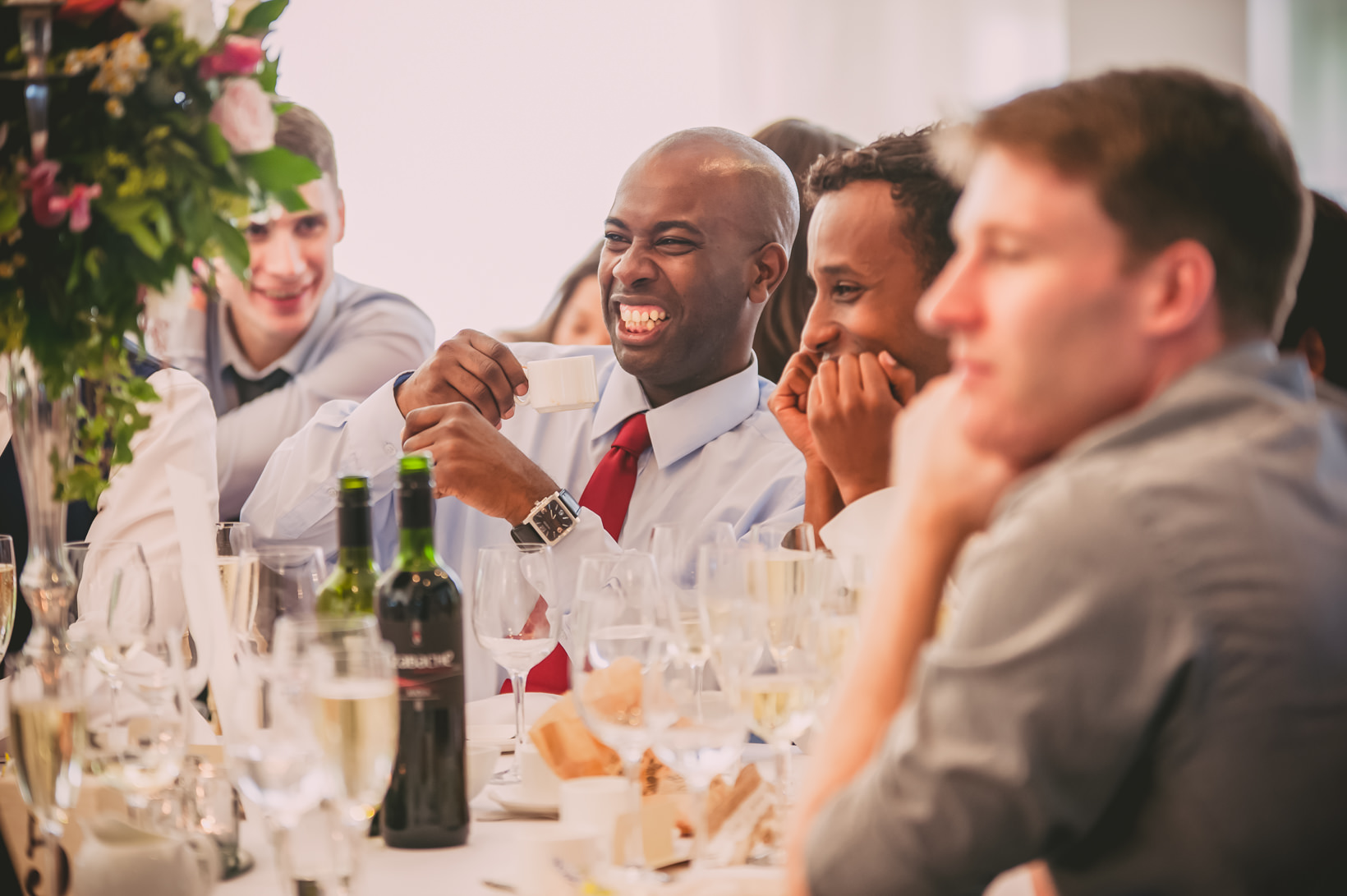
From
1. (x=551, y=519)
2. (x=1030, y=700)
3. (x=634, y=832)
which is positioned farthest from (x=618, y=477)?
(x=1030, y=700)

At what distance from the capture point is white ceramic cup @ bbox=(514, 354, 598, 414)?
Answer: 6.68ft

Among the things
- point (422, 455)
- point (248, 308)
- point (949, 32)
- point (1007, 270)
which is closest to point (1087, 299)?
point (1007, 270)

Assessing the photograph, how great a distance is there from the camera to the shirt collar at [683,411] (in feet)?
7.86

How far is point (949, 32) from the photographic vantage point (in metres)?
4.40

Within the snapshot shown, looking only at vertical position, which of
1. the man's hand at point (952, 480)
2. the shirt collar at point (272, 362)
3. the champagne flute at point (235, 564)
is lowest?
the champagne flute at point (235, 564)

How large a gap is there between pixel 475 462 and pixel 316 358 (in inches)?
67.2

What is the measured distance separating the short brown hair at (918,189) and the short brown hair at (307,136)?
6.40ft

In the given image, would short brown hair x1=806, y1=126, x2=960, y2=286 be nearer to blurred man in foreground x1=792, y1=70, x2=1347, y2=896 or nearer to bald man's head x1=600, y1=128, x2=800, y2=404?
bald man's head x1=600, y1=128, x2=800, y2=404

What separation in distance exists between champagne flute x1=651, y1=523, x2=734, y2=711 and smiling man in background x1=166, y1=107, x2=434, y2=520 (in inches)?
87.3

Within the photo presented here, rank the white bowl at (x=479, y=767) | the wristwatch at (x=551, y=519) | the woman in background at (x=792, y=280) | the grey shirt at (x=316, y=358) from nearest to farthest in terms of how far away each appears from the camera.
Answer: the white bowl at (x=479, y=767) → the wristwatch at (x=551, y=519) → the woman in background at (x=792, y=280) → the grey shirt at (x=316, y=358)

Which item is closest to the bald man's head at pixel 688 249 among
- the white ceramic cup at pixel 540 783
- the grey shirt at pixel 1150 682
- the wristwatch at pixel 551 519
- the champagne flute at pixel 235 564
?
the wristwatch at pixel 551 519

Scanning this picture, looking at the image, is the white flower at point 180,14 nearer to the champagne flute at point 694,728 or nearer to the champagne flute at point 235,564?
the champagne flute at point 235,564

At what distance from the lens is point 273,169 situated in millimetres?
1121

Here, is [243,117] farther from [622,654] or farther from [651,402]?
[651,402]
